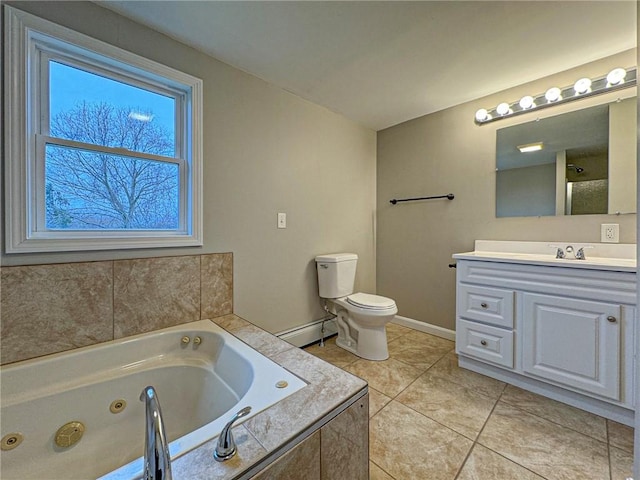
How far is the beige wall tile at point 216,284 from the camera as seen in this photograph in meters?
1.71

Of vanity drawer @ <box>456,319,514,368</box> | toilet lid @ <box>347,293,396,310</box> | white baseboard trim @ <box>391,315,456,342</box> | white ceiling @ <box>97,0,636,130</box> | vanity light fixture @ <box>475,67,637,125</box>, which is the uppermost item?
white ceiling @ <box>97,0,636,130</box>

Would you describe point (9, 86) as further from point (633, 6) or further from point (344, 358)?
point (633, 6)

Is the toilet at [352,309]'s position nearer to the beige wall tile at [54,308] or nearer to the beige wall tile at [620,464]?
the beige wall tile at [620,464]

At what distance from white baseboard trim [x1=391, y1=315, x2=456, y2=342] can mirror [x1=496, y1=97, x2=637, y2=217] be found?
1.15 meters

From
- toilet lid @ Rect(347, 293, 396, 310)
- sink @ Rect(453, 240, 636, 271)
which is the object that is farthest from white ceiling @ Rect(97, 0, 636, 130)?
toilet lid @ Rect(347, 293, 396, 310)

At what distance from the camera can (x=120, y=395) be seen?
1.25m

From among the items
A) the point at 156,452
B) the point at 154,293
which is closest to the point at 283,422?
the point at 156,452

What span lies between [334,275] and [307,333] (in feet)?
1.89

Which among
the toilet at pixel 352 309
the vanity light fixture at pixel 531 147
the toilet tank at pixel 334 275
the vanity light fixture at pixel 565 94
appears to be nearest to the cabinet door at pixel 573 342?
the toilet at pixel 352 309

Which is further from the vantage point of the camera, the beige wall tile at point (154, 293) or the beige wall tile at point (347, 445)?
the beige wall tile at point (154, 293)

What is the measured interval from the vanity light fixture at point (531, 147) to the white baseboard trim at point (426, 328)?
162cm

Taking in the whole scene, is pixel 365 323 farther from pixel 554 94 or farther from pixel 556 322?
pixel 554 94

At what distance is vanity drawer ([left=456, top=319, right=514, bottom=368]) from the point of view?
1727 mm

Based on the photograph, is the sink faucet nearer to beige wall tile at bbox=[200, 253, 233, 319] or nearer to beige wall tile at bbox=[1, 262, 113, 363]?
beige wall tile at bbox=[1, 262, 113, 363]
